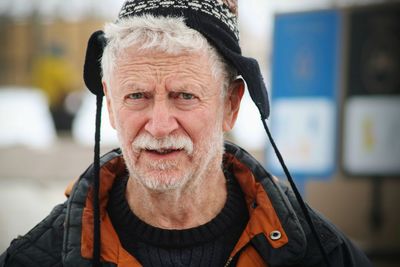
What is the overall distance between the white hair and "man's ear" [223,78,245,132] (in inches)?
6.5

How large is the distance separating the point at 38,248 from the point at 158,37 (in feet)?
2.84

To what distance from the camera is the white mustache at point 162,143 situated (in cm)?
218

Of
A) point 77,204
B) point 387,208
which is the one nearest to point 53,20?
point 387,208

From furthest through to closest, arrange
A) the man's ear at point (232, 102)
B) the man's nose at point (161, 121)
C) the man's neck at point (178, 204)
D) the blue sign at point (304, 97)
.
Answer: the blue sign at point (304, 97) < the man's ear at point (232, 102) < the man's neck at point (178, 204) < the man's nose at point (161, 121)

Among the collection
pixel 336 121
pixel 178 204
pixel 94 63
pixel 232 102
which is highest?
pixel 94 63

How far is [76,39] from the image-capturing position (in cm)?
1231

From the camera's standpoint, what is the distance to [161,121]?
2.16 metres

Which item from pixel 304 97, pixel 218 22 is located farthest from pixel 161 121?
pixel 304 97

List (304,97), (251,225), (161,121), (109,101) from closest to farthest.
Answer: (161,121), (251,225), (109,101), (304,97)

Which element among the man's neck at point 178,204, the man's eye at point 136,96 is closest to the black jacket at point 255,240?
the man's neck at point 178,204

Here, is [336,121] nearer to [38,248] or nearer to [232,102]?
[232,102]

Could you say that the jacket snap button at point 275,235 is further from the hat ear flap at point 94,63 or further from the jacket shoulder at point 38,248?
the hat ear flap at point 94,63

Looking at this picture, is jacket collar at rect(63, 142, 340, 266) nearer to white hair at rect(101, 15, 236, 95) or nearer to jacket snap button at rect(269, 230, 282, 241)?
jacket snap button at rect(269, 230, 282, 241)

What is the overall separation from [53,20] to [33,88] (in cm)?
171
